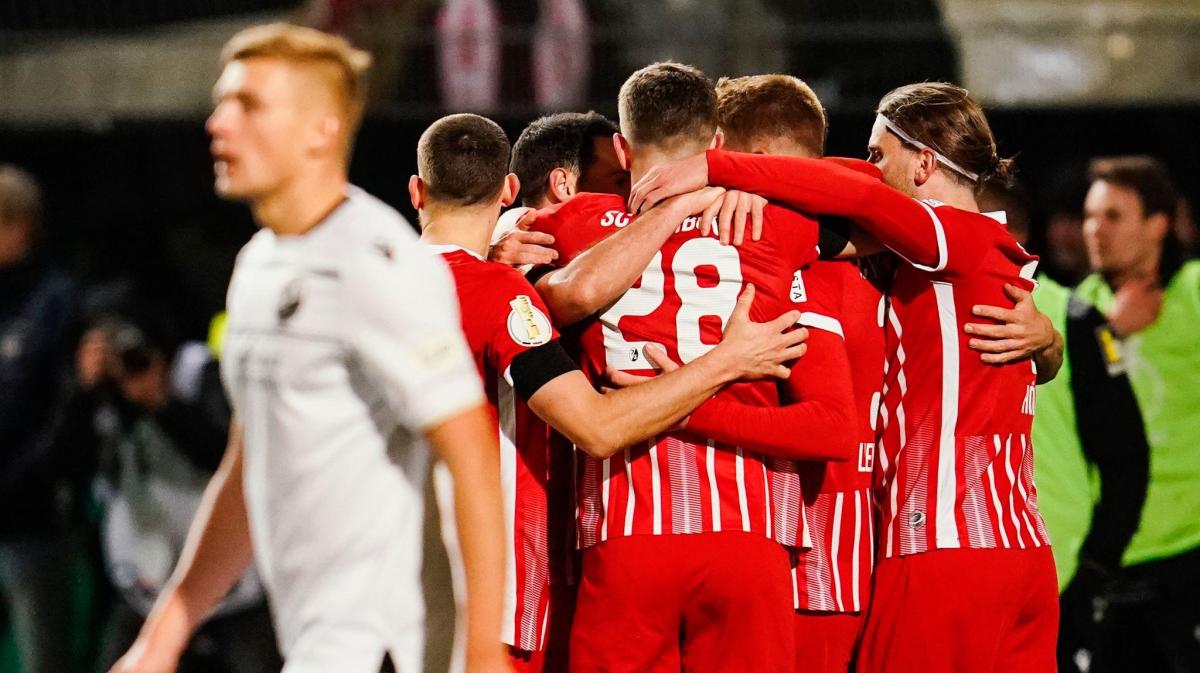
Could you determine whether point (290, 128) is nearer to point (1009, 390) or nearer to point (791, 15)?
point (1009, 390)

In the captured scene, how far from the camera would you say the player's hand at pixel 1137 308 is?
583 centimetres

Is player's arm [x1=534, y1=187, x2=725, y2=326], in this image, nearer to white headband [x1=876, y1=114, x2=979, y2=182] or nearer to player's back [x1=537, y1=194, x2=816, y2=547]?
player's back [x1=537, y1=194, x2=816, y2=547]

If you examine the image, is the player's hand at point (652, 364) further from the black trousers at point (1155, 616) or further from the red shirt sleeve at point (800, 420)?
the black trousers at point (1155, 616)

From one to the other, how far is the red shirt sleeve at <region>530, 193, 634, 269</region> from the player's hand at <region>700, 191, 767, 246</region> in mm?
207

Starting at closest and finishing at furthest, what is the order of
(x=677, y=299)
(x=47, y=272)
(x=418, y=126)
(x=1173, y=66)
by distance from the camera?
1. (x=677, y=299)
2. (x=47, y=272)
3. (x=418, y=126)
4. (x=1173, y=66)

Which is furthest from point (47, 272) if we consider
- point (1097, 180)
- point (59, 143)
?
point (1097, 180)

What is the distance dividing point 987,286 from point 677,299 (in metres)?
0.79

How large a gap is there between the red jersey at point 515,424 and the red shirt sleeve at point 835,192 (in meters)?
0.51

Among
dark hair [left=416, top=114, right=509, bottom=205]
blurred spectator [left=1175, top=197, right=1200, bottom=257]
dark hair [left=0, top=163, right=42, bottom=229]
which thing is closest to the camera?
dark hair [left=416, top=114, right=509, bottom=205]

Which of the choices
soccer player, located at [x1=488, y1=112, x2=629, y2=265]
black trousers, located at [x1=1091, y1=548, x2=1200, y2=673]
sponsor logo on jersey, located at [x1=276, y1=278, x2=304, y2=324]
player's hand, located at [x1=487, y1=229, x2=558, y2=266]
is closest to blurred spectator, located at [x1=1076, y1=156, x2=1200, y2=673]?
black trousers, located at [x1=1091, y1=548, x2=1200, y2=673]

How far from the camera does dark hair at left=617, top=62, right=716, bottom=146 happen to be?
3543 millimetres

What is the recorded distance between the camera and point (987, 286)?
3807 mm

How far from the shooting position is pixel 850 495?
3.86 meters

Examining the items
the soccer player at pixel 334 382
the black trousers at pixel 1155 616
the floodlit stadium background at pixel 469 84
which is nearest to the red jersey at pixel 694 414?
the soccer player at pixel 334 382
